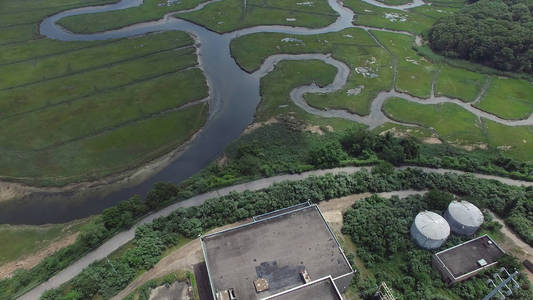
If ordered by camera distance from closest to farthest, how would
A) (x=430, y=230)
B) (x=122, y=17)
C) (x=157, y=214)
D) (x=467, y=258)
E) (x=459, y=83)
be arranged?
1. (x=467, y=258)
2. (x=430, y=230)
3. (x=157, y=214)
4. (x=459, y=83)
5. (x=122, y=17)

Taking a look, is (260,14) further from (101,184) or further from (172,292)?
(172,292)

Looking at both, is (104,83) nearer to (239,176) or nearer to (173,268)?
(239,176)

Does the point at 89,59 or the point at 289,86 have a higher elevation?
the point at 89,59

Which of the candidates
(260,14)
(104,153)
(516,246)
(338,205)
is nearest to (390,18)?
(260,14)

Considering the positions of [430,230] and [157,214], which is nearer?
[430,230]

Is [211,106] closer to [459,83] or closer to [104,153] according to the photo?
[104,153]

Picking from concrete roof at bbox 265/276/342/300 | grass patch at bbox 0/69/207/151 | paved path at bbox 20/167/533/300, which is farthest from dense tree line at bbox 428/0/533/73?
concrete roof at bbox 265/276/342/300

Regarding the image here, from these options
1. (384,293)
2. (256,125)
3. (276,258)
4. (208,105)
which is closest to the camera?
(276,258)

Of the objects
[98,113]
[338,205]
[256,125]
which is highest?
[98,113]

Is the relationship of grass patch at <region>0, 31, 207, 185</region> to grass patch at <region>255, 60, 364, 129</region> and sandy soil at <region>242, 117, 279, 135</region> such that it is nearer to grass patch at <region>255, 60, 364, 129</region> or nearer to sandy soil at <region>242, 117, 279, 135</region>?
sandy soil at <region>242, 117, 279, 135</region>
